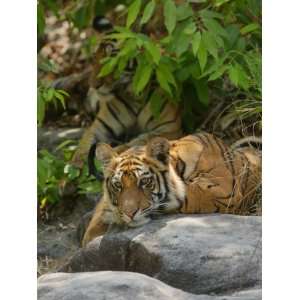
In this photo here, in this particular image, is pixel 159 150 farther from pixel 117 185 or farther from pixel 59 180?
pixel 59 180

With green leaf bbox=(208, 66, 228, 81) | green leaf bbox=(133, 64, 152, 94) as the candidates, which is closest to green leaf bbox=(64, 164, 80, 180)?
green leaf bbox=(133, 64, 152, 94)

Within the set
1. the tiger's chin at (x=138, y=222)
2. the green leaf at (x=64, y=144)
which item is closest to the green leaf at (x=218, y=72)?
the tiger's chin at (x=138, y=222)

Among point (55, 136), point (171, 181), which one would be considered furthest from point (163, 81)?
point (55, 136)

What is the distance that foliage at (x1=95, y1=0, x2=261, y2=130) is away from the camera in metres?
4.47

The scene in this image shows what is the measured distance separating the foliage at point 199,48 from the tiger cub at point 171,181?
16.1 inches

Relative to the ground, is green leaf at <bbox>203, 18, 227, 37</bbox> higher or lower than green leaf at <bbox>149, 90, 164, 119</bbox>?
higher

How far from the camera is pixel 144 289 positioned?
3.45m

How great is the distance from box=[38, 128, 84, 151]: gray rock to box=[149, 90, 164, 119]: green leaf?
0.92 meters

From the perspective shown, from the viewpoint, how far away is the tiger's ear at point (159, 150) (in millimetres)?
4500

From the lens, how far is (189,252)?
3.85m

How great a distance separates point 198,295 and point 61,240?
1.82 m

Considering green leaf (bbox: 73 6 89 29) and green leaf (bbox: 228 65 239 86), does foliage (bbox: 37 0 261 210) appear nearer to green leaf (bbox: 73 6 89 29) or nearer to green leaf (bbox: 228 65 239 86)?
green leaf (bbox: 228 65 239 86)

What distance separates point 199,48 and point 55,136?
2.16 metres
